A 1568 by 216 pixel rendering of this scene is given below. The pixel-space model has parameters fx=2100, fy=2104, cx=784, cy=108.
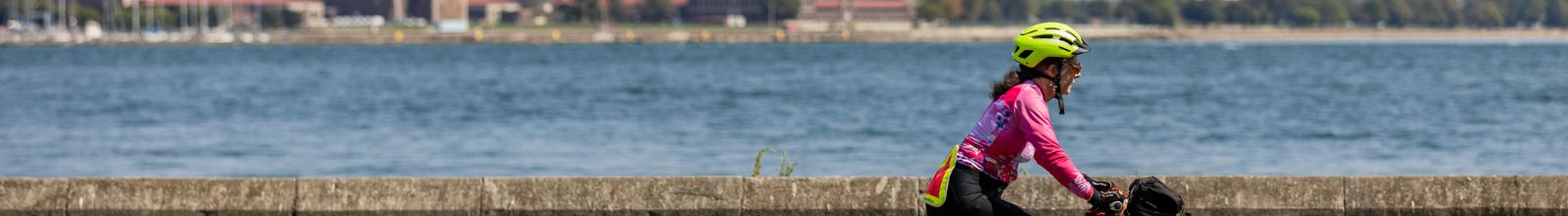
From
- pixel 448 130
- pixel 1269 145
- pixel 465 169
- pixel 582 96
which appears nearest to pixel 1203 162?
pixel 1269 145

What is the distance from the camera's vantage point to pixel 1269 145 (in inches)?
1581

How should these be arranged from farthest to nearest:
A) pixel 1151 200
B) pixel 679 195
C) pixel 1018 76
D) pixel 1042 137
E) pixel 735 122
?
pixel 735 122 → pixel 679 195 → pixel 1018 76 → pixel 1151 200 → pixel 1042 137

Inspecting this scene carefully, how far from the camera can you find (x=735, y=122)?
52.3m

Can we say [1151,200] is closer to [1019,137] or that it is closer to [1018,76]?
[1019,137]

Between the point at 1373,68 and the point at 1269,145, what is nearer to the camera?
the point at 1269,145

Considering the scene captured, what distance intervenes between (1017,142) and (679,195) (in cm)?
491

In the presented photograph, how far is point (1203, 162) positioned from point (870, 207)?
23.0m

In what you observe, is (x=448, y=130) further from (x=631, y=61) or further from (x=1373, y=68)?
(x=631, y=61)

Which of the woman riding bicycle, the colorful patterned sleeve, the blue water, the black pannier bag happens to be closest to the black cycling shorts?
the woman riding bicycle

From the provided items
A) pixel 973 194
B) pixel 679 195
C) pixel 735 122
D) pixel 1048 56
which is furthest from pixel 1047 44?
pixel 735 122

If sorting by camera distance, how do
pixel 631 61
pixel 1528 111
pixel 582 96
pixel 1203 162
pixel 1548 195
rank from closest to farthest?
pixel 1548 195 < pixel 1203 162 < pixel 1528 111 < pixel 582 96 < pixel 631 61

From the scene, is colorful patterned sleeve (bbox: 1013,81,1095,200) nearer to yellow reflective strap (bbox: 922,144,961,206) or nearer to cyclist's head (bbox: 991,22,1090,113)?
cyclist's head (bbox: 991,22,1090,113)

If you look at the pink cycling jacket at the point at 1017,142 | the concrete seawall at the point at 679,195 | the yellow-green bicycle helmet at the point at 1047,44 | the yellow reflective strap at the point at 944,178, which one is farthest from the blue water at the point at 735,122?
the yellow-green bicycle helmet at the point at 1047,44

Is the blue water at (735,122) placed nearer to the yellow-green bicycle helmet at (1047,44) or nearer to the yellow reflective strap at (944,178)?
the yellow reflective strap at (944,178)
